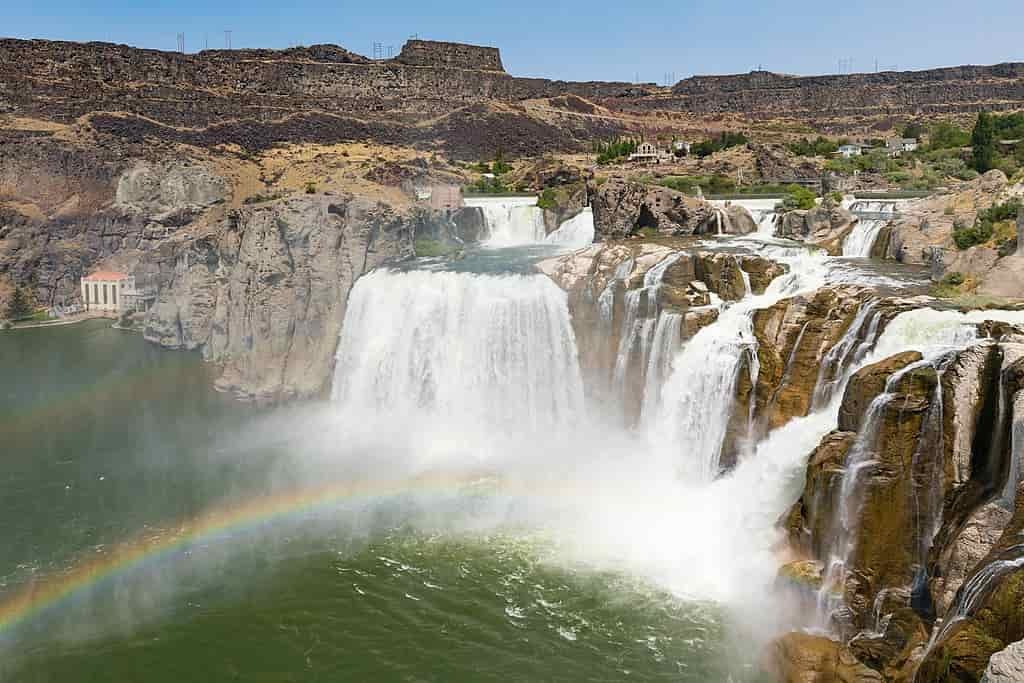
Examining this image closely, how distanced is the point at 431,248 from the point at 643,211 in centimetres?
883

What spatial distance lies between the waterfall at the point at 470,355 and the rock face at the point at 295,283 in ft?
10.0

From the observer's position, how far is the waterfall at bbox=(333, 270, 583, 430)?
24141 millimetres

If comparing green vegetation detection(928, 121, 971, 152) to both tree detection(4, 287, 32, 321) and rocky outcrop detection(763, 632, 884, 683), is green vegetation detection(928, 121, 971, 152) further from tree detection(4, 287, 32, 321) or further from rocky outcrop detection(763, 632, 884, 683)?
tree detection(4, 287, 32, 321)

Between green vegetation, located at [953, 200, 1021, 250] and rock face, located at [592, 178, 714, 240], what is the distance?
10266 mm

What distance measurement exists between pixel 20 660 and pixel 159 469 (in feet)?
30.5

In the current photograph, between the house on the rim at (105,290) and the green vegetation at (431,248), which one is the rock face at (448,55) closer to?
the house on the rim at (105,290)

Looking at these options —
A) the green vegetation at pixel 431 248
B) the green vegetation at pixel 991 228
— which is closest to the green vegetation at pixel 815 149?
the green vegetation at pixel 431 248

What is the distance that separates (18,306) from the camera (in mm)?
42719

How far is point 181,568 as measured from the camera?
18.0 metres

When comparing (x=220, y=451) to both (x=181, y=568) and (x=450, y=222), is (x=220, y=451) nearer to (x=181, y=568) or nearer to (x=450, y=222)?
(x=181, y=568)

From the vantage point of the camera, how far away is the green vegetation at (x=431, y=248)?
3409 centimetres

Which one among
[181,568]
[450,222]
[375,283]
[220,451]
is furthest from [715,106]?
[181,568]

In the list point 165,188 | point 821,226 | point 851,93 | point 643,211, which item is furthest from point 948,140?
point 165,188

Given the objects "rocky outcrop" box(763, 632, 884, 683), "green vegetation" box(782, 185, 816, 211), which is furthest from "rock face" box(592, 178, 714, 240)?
"rocky outcrop" box(763, 632, 884, 683)
